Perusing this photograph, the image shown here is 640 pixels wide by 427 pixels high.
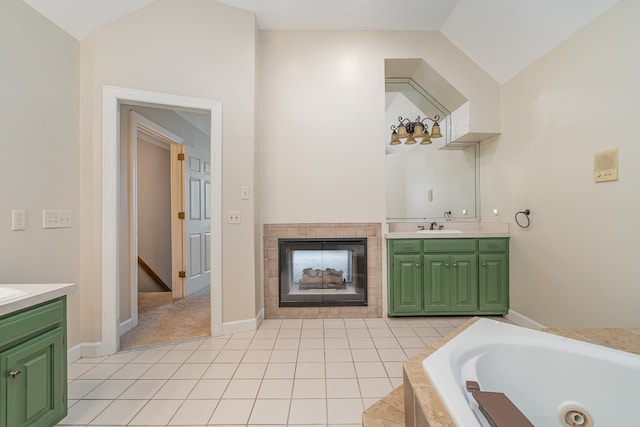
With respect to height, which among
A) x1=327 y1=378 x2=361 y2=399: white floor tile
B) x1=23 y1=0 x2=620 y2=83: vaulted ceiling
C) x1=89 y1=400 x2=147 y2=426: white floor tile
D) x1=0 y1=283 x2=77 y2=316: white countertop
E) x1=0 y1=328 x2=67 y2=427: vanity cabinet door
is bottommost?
x1=89 y1=400 x2=147 y2=426: white floor tile

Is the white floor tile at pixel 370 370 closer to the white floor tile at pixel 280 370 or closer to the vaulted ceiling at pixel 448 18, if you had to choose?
the white floor tile at pixel 280 370

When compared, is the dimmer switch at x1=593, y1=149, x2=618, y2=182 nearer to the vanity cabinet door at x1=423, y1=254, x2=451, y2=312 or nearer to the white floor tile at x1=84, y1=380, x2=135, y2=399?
the vanity cabinet door at x1=423, y1=254, x2=451, y2=312

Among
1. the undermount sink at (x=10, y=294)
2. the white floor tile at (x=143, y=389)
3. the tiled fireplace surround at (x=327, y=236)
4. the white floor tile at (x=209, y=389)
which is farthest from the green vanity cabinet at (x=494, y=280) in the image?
the undermount sink at (x=10, y=294)

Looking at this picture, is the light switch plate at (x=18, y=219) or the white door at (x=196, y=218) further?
the white door at (x=196, y=218)

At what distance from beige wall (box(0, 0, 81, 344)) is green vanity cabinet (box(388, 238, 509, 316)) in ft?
9.19

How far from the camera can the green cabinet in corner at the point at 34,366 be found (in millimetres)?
1189

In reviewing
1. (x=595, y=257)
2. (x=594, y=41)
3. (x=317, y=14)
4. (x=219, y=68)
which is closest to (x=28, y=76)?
(x=219, y=68)

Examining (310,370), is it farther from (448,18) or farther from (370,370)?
(448,18)

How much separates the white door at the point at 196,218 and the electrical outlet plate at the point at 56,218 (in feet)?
5.85

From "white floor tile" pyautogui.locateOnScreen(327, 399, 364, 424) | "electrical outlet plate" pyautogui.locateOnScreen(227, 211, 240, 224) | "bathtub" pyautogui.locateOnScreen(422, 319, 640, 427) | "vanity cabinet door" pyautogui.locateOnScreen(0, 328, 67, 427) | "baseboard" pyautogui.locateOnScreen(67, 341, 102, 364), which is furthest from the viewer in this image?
"electrical outlet plate" pyautogui.locateOnScreen(227, 211, 240, 224)

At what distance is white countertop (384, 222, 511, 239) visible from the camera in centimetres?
292

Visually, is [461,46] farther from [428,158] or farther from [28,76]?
[28,76]

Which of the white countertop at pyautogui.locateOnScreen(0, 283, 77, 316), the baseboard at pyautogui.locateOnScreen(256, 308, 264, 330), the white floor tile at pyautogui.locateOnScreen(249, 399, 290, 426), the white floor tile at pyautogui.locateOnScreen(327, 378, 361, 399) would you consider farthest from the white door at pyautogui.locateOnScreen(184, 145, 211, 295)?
the white floor tile at pyautogui.locateOnScreen(327, 378, 361, 399)

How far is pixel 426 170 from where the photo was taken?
11.3ft
